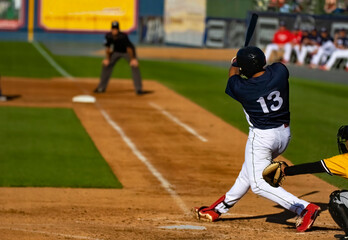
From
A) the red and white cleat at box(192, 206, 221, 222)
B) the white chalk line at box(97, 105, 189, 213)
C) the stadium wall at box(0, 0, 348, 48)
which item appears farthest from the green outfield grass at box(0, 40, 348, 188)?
the stadium wall at box(0, 0, 348, 48)

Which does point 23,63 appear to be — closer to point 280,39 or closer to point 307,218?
point 280,39

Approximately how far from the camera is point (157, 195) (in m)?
10.2

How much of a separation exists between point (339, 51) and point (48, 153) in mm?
20091

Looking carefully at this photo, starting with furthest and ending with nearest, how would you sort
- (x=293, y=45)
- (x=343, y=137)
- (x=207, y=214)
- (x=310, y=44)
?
1. (x=293, y=45)
2. (x=310, y=44)
3. (x=207, y=214)
4. (x=343, y=137)

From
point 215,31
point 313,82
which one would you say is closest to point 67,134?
point 313,82

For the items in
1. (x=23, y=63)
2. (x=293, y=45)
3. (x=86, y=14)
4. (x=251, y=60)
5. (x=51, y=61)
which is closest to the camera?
(x=251, y=60)

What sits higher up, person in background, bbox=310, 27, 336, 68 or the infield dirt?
the infield dirt

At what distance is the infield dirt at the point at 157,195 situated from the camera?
7.87 m

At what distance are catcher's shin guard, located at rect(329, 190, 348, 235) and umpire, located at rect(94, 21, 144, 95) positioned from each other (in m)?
13.4

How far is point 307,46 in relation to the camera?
32.3 meters

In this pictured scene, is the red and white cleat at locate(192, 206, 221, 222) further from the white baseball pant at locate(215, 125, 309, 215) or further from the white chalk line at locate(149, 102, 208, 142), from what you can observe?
the white chalk line at locate(149, 102, 208, 142)

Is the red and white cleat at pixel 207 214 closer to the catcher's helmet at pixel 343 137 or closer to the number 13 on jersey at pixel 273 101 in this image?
the number 13 on jersey at pixel 273 101

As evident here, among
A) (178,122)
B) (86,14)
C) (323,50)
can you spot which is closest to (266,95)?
(178,122)

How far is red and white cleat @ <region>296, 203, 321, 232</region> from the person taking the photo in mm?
7707
